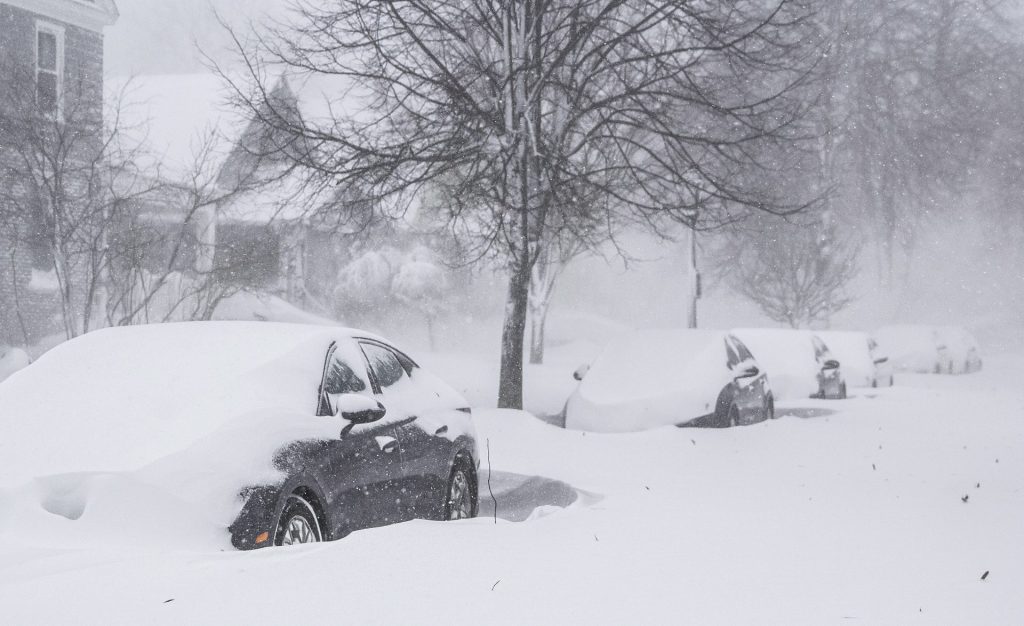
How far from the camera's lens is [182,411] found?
5012 mm

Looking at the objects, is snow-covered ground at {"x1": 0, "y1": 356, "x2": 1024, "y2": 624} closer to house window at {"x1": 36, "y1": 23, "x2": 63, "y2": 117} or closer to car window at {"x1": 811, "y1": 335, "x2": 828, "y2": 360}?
car window at {"x1": 811, "y1": 335, "x2": 828, "y2": 360}

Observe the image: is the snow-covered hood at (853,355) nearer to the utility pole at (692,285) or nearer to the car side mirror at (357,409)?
the utility pole at (692,285)

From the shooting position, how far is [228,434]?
476 centimetres

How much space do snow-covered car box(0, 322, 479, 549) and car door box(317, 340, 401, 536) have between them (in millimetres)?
11

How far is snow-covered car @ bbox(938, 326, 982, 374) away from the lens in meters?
32.7

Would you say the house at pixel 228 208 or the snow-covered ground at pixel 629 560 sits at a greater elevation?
the house at pixel 228 208

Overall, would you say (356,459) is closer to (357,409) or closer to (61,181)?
(357,409)

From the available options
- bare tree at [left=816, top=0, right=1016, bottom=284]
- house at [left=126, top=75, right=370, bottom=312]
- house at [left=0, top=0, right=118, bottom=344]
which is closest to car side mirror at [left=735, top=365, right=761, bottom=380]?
house at [left=126, top=75, right=370, bottom=312]

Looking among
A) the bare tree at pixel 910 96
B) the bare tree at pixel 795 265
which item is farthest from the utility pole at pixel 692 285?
the bare tree at pixel 910 96

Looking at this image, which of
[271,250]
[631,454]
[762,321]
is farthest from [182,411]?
[762,321]

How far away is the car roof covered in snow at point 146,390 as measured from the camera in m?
4.71

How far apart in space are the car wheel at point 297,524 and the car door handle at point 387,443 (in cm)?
80

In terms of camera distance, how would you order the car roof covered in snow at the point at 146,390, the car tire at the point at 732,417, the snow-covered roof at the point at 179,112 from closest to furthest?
the car roof covered in snow at the point at 146,390
the car tire at the point at 732,417
the snow-covered roof at the point at 179,112

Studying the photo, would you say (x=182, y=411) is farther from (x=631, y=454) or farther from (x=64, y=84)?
(x=64, y=84)
